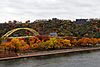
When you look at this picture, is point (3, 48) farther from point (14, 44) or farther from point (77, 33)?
point (77, 33)

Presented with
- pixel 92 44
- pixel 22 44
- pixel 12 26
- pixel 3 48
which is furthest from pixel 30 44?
pixel 12 26

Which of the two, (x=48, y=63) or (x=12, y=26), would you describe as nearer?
(x=48, y=63)

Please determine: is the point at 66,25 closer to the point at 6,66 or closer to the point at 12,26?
the point at 12,26

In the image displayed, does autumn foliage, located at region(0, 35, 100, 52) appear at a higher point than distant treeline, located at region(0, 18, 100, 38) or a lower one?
lower

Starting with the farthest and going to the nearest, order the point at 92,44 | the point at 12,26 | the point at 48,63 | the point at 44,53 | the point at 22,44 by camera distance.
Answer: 1. the point at 12,26
2. the point at 92,44
3. the point at 22,44
4. the point at 44,53
5. the point at 48,63

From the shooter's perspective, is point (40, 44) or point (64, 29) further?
point (64, 29)

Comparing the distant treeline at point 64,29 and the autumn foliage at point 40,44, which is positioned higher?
the distant treeline at point 64,29

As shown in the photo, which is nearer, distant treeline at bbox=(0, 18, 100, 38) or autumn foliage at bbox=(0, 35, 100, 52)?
autumn foliage at bbox=(0, 35, 100, 52)

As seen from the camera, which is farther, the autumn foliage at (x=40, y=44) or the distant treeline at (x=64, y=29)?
the distant treeline at (x=64, y=29)

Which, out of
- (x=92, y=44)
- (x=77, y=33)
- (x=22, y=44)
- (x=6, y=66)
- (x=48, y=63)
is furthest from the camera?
(x=77, y=33)

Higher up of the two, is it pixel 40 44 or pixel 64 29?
→ pixel 64 29

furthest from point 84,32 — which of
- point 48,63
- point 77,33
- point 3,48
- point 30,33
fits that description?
point 48,63

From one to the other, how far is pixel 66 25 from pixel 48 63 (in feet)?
253

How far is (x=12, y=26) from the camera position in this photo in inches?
5020
